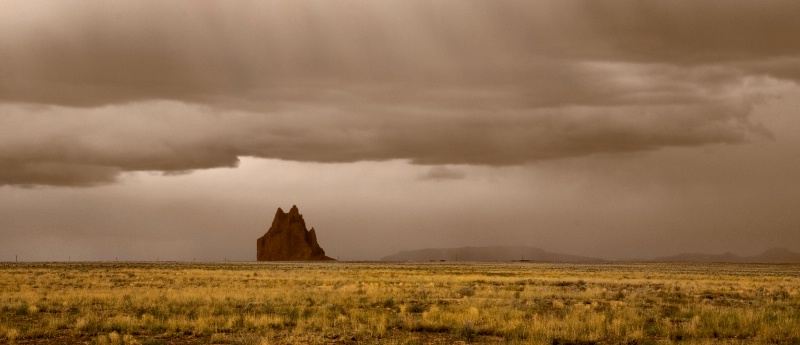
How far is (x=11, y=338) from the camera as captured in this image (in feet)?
61.9

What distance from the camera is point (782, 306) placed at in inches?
1152

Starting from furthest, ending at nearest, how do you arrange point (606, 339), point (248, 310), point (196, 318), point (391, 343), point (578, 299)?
point (578, 299) < point (248, 310) < point (196, 318) < point (606, 339) < point (391, 343)

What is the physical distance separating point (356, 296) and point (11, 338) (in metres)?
16.8

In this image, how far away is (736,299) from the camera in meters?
34.4

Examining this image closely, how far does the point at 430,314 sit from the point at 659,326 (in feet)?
24.6

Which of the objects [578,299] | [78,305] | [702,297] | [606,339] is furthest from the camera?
[702,297]

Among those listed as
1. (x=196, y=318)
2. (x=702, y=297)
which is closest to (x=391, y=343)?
(x=196, y=318)

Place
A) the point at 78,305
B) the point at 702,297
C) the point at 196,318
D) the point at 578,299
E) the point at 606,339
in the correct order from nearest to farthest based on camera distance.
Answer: the point at 606,339 < the point at 196,318 < the point at 78,305 < the point at 578,299 < the point at 702,297

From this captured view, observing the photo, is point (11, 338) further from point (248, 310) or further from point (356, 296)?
point (356, 296)

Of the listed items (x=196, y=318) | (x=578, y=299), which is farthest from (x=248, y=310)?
(x=578, y=299)

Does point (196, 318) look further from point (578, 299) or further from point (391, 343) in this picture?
point (578, 299)

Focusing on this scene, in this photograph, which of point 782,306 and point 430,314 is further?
point 782,306

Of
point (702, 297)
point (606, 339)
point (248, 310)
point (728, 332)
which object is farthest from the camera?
point (702, 297)

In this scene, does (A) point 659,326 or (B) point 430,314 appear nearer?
(A) point 659,326
